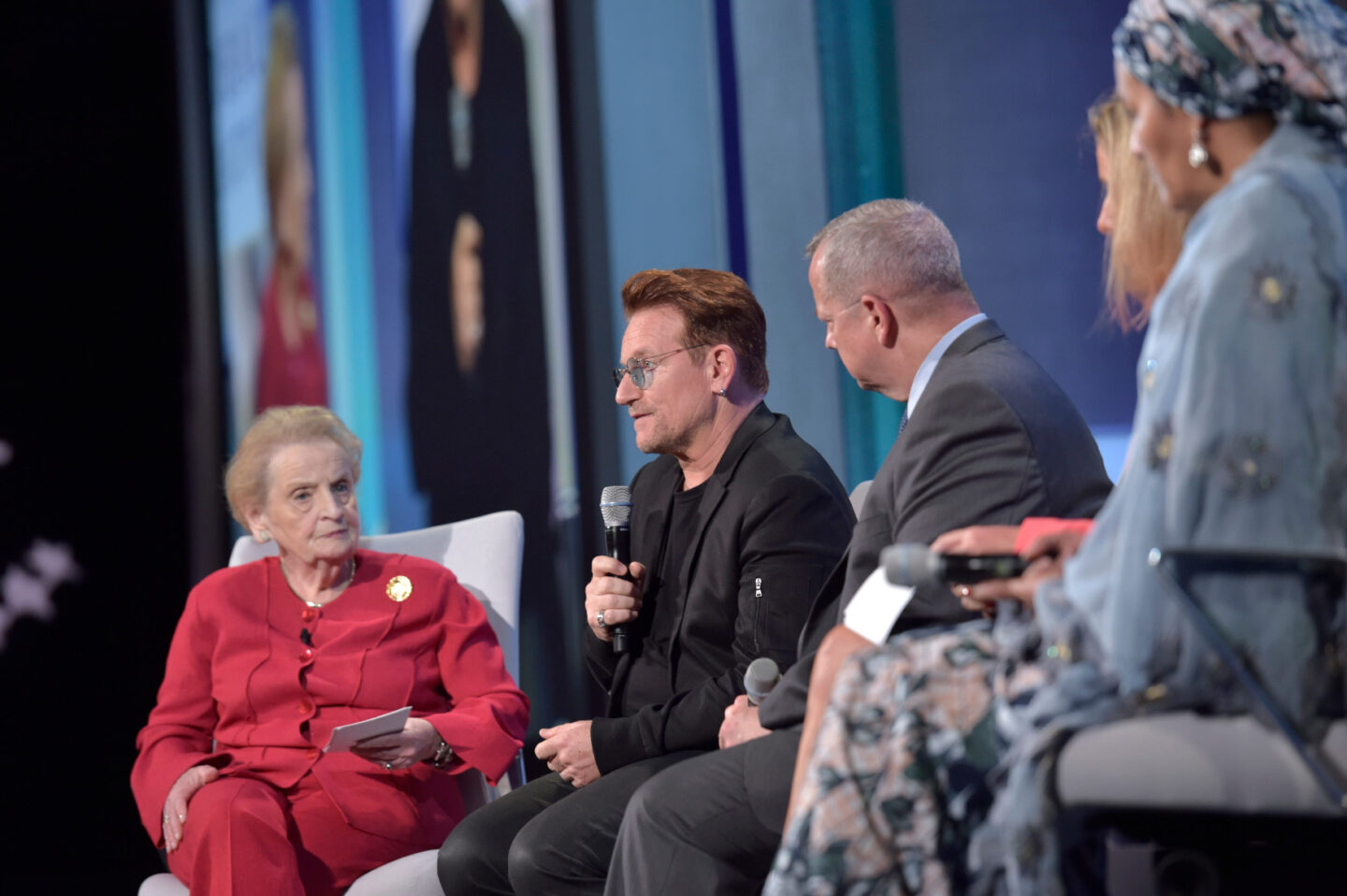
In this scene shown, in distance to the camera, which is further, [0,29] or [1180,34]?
[0,29]

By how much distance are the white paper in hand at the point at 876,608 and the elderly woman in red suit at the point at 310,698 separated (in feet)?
3.75

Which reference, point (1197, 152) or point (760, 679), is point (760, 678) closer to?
Answer: point (760, 679)

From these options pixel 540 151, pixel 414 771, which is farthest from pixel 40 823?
pixel 540 151

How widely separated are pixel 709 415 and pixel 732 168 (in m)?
1.37

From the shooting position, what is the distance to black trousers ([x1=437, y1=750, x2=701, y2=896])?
2.14 meters

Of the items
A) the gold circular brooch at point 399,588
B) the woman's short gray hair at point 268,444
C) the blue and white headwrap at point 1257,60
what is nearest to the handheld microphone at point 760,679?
the gold circular brooch at point 399,588

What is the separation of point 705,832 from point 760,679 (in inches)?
11.0

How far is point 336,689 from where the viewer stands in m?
2.57

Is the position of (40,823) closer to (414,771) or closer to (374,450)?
(374,450)

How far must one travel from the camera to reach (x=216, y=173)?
4.99 metres

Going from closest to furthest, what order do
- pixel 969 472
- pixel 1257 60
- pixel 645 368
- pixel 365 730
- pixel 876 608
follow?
1. pixel 1257 60
2. pixel 876 608
3. pixel 969 472
4. pixel 365 730
5. pixel 645 368

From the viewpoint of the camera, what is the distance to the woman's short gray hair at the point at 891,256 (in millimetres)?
2102

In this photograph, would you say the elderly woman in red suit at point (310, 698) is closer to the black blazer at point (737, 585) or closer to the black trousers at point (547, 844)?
the black trousers at point (547, 844)

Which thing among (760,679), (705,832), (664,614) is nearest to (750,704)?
(760,679)
